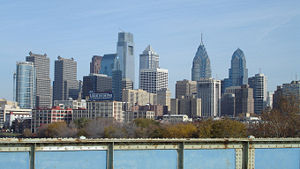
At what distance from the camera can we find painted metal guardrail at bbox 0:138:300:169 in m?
12.8

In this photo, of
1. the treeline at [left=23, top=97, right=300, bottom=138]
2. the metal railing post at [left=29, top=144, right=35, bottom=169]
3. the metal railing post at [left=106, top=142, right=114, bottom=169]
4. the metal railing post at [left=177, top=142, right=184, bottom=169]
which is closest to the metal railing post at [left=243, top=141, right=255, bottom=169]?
the metal railing post at [left=177, top=142, right=184, bottom=169]

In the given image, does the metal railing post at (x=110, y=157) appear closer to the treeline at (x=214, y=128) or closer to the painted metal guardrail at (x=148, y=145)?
the painted metal guardrail at (x=148, y=145)

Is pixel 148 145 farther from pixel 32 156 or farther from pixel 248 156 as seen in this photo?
pixel 248 156

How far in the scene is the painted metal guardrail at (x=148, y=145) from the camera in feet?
42.1

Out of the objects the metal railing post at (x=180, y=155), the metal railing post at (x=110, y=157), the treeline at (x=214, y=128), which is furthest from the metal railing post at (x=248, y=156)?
the treeline at (x=214, y=128)

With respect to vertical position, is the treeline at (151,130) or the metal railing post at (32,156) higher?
the metal railing post at (32,156)

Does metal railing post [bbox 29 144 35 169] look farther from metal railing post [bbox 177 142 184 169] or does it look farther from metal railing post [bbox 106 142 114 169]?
metal railing post [bbox 177 142 184 169]

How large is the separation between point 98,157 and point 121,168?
800mm

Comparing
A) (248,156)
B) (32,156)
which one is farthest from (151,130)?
(32,156)

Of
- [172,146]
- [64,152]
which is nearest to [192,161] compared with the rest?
[172,146]

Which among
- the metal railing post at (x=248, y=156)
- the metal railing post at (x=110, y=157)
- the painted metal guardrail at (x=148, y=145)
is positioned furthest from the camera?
the metal railing post at (x=248, y=156)

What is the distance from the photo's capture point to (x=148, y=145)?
14.1m

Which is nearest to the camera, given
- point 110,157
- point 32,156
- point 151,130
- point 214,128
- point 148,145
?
point 32,156

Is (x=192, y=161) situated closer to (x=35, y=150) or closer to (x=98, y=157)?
(x=98, y=157)
